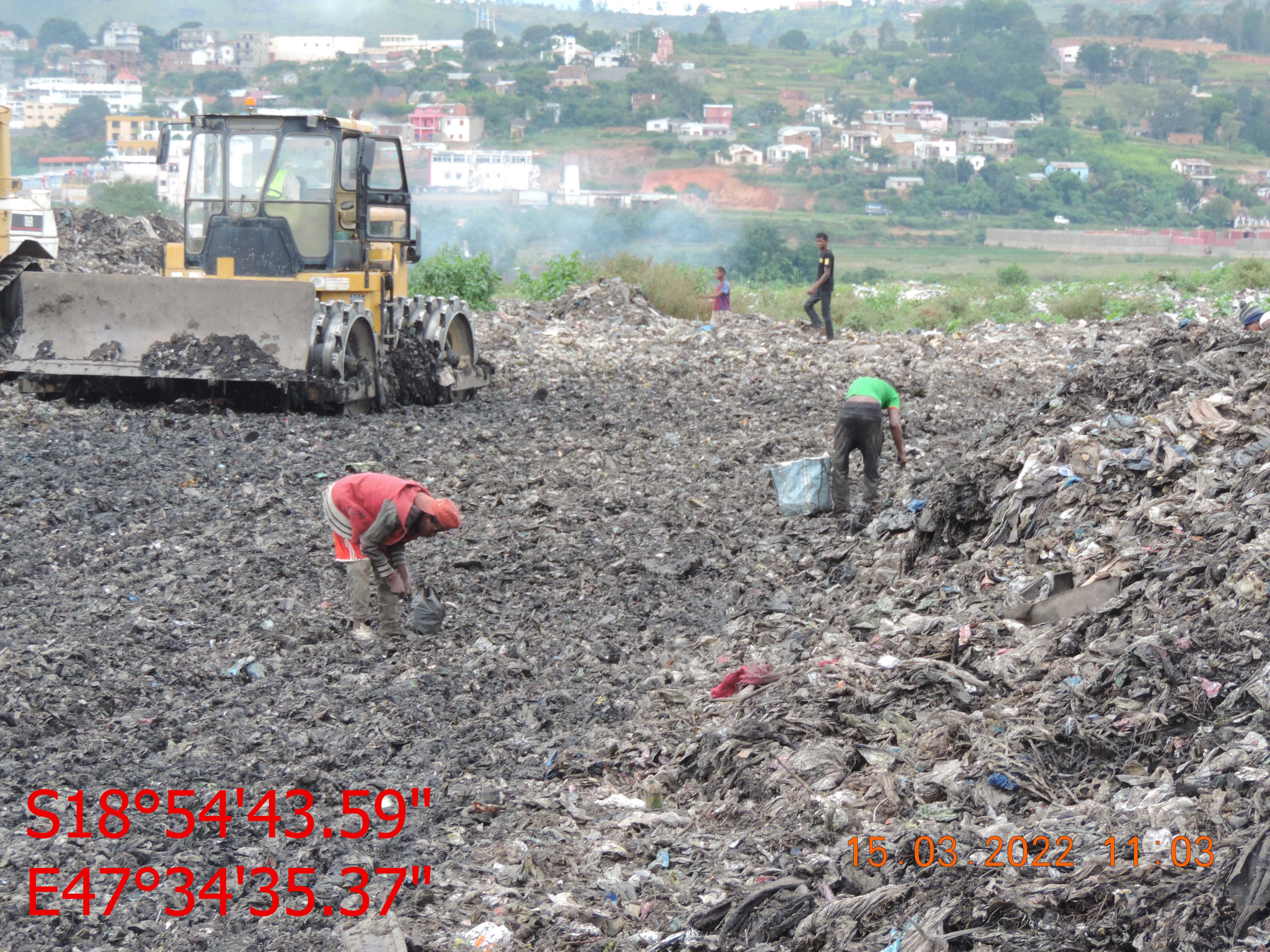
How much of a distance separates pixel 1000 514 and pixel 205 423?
670 centimetres

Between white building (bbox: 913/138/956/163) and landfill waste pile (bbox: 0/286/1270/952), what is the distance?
8750cm

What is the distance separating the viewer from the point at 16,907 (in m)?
3.88

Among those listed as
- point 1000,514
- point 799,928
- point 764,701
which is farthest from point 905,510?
point 799,928

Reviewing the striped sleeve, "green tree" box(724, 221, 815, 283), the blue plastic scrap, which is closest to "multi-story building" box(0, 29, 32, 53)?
"green tree" box(724, 221, 815, 283)

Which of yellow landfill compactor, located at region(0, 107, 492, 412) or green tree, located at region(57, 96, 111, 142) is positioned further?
green tree, located at region(57, 96, 111, 142)

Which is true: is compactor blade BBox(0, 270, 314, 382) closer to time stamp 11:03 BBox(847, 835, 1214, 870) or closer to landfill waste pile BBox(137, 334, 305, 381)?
landfill waste pile BBox(137, 334, 305, 381)

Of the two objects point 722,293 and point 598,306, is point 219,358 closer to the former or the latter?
point 598,306

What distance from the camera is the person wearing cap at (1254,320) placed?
894 centimetres

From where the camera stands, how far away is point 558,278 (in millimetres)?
24266

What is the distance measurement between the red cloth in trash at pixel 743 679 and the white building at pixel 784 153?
3469 inches

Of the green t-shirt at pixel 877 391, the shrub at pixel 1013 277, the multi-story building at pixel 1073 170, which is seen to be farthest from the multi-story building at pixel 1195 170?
the green t-shirt at pixel 877 391

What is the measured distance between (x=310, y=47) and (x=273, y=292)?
5703 inches

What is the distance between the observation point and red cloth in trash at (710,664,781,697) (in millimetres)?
5891

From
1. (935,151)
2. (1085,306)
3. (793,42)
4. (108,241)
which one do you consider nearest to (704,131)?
(935,151)
